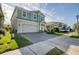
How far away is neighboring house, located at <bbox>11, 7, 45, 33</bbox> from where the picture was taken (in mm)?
3225

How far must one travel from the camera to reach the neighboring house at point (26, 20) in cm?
322

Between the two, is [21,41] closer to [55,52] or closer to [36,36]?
[36,36]

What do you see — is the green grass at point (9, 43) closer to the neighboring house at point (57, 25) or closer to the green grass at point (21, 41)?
the green grass at point (21, 41)

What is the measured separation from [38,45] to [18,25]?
1.60 feet

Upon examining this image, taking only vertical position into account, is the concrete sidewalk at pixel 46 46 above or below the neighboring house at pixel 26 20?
below

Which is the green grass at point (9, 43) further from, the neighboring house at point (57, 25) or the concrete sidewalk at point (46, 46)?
the neighboring house at point (57, 25)

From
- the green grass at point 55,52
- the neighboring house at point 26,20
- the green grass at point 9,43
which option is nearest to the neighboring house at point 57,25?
the neighboring house at point 26,20

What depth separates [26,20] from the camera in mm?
3293

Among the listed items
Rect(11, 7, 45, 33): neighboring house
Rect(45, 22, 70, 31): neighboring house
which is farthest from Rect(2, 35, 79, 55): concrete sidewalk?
Rect(11, 7, 45, 33): neighboring house

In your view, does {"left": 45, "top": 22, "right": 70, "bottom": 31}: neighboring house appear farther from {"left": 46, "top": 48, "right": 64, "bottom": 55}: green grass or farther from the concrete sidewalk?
{"left": 46, "top": 48, "right": 64, "bottom": 55}: green grass

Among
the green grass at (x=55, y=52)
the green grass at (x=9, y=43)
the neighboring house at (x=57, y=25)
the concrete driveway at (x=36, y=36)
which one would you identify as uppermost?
the neighboring house at (x=57, y=25)

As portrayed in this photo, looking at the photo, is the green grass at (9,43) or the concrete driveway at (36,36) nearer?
the green grass at (9,43)

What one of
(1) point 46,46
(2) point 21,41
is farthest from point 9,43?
(1) point 46,46

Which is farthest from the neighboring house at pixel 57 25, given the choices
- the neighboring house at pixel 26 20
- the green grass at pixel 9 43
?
the green grass at pixel 9 43
